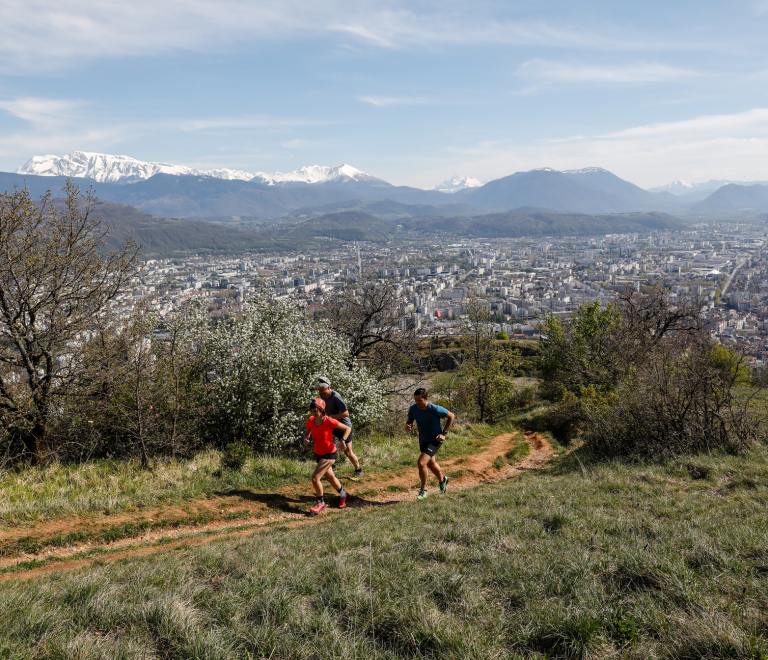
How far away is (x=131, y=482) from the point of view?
8.62 m

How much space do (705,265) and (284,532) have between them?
15728 cm

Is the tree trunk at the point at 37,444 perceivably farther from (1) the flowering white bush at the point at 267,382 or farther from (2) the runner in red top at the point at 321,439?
(2) the runner in red top at the point at 321,439

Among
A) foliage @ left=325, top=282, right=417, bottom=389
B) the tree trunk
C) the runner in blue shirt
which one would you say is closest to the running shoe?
the runner in blue shirt

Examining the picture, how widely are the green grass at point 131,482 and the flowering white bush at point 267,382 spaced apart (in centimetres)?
146

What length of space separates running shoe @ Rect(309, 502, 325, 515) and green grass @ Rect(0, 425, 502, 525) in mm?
1408

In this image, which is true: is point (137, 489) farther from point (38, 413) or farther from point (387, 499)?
point (387, 499)

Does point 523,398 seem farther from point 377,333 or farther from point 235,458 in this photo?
point 235,458

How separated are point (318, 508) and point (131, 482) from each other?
12.2 ft

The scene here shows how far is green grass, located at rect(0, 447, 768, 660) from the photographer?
313cm

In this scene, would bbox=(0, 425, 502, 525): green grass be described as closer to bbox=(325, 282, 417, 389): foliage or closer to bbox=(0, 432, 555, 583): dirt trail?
bbox=(0, 432, 555, 583): dirt trail

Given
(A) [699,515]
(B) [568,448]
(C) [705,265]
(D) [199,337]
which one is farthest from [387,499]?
(C) [705,265]

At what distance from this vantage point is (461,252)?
624 ft

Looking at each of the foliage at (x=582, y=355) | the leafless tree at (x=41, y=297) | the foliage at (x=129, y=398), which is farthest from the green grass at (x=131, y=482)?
the foliage at (x=582, y=355)

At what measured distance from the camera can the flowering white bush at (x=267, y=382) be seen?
1205 cm
